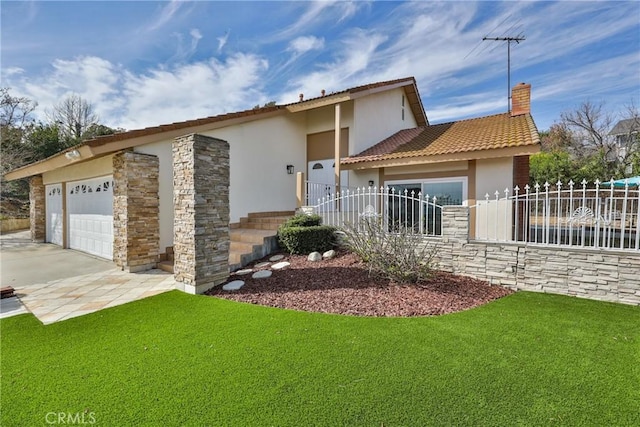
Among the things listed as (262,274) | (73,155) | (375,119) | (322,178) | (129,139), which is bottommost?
(262,274)

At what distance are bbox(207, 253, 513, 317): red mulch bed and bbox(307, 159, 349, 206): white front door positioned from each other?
508 centimetres

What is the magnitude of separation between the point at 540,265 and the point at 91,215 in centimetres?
1414

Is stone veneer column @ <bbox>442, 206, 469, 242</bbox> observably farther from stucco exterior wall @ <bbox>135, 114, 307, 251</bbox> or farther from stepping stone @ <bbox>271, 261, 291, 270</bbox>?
stucco exterior wall @ <bbox>135, 114, 307, 251</bbox>

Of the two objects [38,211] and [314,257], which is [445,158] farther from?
[38,211]

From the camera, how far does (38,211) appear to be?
15078 millimetres

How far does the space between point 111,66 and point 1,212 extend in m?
18.0

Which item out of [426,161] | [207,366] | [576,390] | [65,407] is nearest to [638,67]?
[426,161]

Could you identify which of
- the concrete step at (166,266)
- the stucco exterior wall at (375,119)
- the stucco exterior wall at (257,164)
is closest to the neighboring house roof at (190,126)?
the stucco exterior wall at (257,164)

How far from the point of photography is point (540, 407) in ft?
9.11

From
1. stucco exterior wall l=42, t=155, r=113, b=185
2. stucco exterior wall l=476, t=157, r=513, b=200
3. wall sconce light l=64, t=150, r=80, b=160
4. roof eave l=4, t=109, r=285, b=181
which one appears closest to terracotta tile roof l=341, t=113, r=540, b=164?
stucco exterior wall l=476, t=157, r=513, b=200

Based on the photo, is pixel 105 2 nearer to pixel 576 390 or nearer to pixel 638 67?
pixel 576 390

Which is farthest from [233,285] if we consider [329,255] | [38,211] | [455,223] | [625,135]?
[625,135]

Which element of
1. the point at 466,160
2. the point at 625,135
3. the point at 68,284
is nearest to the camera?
the point at 68,284

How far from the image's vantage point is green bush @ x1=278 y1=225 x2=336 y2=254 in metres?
8.78
